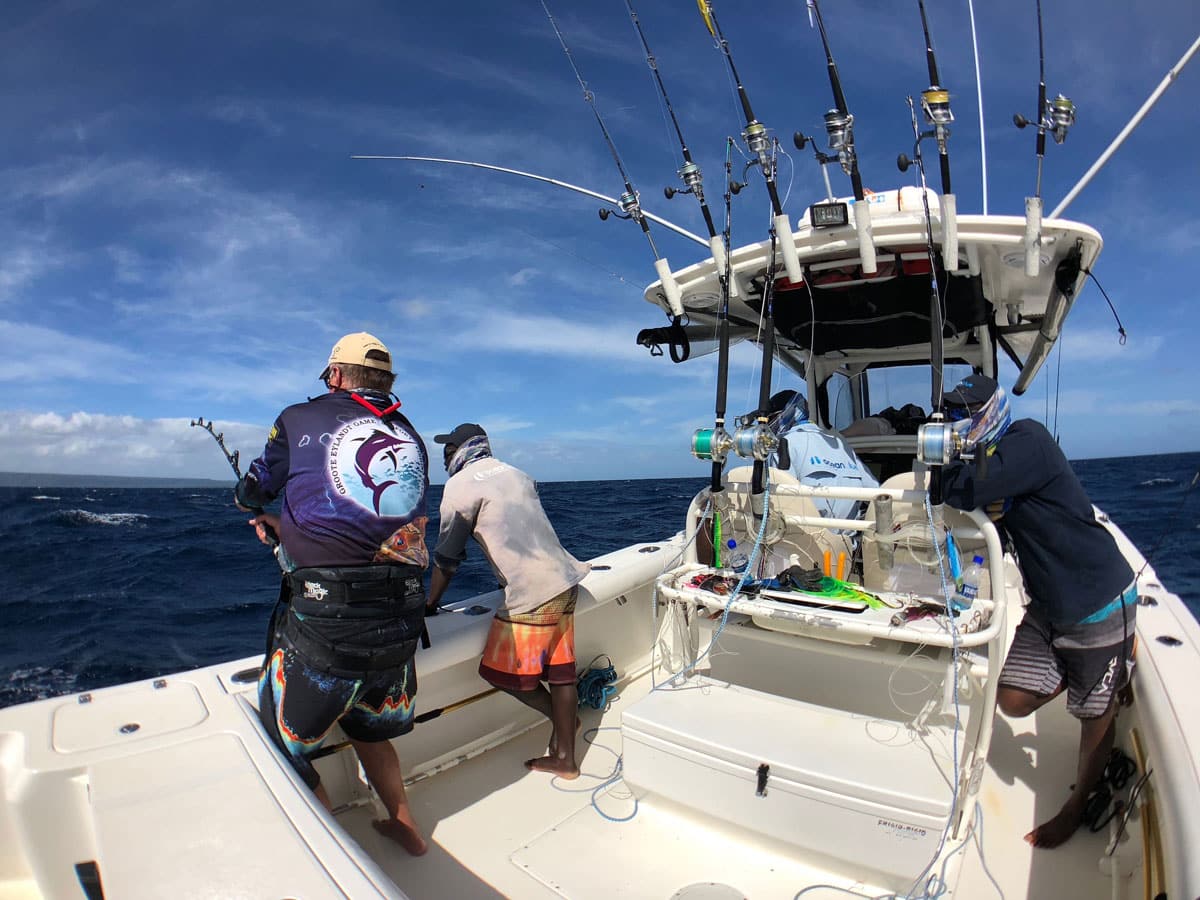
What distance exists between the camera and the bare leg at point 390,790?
2.22 meters

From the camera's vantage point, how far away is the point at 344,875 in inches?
47.2

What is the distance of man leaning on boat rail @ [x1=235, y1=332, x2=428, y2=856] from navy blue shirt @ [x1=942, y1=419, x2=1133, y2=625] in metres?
1.78

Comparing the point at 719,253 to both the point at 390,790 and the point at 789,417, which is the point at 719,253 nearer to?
the point at 789,417

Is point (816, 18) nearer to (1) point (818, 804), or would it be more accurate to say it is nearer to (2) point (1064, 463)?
(2) point (1064, 463)

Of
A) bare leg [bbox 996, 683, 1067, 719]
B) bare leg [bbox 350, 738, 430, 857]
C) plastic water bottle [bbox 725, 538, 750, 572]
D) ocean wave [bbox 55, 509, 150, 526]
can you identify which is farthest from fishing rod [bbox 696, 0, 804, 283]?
ocean wave [bbox 55, 509, 150, 526]

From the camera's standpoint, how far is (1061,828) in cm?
232

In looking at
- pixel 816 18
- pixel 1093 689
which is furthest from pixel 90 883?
pixel 816 18

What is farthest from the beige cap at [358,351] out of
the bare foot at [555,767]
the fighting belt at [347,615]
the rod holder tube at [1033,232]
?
the rod holder tube at [1033,232]

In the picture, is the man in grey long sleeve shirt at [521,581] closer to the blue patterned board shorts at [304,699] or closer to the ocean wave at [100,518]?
the blue patterned board shorts at [304,699]

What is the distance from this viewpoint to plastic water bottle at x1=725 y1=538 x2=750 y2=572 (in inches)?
118

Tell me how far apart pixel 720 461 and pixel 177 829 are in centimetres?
203

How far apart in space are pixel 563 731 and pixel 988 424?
6.52ft

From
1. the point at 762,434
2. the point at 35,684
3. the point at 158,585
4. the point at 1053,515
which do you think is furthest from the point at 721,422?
the point at 158,585

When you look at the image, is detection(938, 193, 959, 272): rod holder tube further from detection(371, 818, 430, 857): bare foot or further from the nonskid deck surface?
detection(371, 818, 430, 857): bare foot
